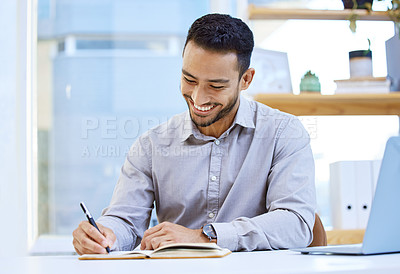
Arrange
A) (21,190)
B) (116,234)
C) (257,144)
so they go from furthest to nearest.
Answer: (21,190) < (257,144) < (116,234)

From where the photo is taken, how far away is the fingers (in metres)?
Result: 1.21

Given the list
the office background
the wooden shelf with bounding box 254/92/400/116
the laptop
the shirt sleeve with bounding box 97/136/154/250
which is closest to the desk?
the laptop

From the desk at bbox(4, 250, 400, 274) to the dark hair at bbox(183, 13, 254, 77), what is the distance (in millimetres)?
880

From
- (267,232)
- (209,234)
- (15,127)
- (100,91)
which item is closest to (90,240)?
(209,234)

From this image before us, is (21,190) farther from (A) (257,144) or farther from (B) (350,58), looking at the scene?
(B) (350,58)

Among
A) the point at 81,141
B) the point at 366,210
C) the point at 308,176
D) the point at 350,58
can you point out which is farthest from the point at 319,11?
the point at 81,141

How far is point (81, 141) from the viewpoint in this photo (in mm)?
2926

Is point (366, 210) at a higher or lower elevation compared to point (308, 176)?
lower

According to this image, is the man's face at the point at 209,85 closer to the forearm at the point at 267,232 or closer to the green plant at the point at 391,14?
the forearm at the point at 267,232

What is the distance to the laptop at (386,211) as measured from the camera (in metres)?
0.80

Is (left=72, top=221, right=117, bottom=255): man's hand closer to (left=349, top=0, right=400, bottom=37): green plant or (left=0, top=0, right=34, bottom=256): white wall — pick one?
(left=0, top=0, right=34, bottom=256): white wall

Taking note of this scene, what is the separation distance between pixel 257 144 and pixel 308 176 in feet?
0.68

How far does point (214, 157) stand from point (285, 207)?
330 mm

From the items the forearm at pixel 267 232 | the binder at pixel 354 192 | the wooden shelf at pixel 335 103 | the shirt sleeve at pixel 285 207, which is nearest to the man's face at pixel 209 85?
the shirt sleeve at pixel 285 207
